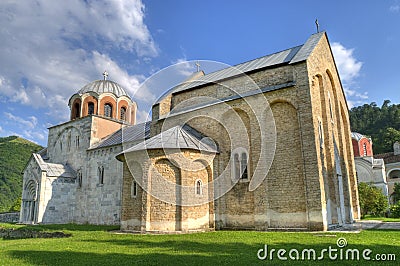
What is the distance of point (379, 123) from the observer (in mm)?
60688

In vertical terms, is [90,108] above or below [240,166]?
above

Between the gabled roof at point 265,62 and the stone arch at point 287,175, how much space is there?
2697 millimetres

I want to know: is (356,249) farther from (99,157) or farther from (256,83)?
(99,157)

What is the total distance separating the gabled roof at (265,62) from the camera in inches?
581

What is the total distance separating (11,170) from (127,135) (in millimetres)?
36973

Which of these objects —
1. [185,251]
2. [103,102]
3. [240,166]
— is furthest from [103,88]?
[185,251]

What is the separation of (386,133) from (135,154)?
53.8m

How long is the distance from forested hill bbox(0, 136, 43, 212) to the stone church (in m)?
40.0

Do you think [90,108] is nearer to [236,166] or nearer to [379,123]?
[236,166]

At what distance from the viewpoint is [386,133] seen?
174ft

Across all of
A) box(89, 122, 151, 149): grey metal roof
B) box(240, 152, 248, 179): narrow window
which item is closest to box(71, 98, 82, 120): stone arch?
box(89, 122, 151, 149): grey metal roof

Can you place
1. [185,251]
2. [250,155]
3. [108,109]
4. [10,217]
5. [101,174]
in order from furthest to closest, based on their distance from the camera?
1. [10,217]
2. [108,109]
3. [101,174]
4. [250,155]
5. [185,251]

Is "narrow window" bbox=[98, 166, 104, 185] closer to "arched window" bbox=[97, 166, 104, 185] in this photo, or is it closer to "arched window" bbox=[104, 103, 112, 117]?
"arched window" bbox=[97, 166, 104, 185]

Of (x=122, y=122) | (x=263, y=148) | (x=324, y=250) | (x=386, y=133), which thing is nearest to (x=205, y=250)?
(x=324, y=250)
